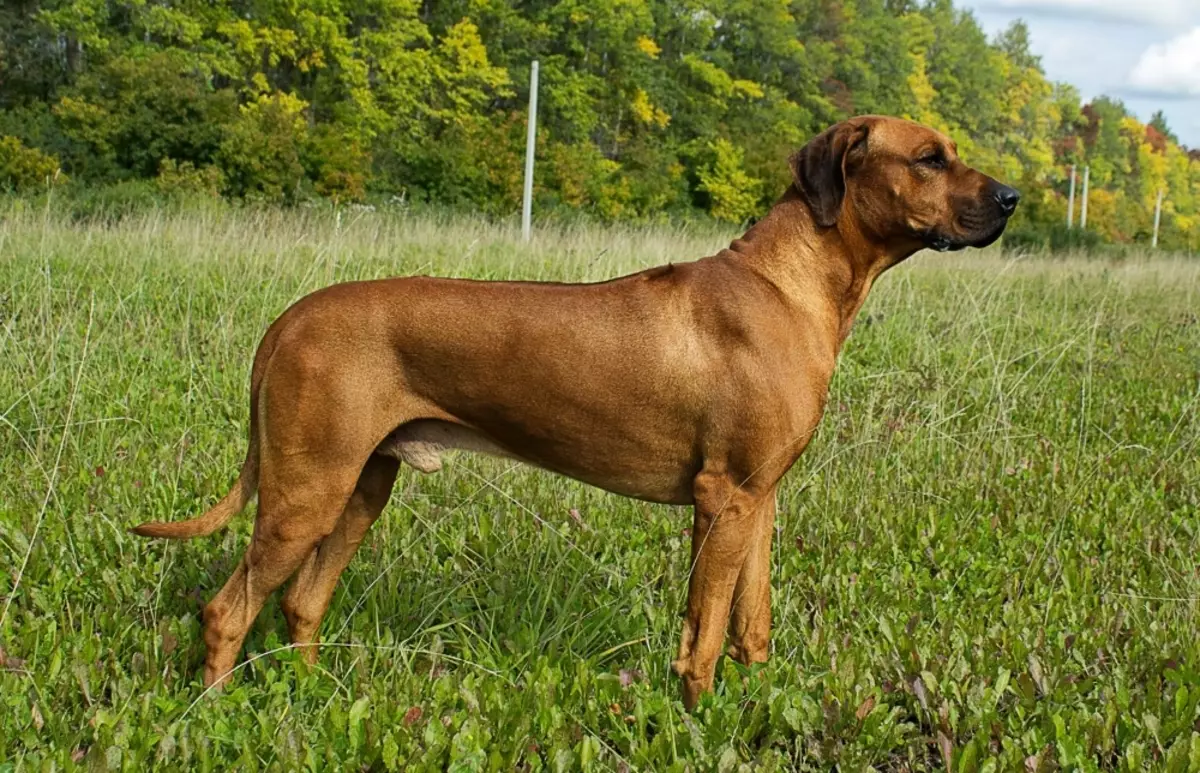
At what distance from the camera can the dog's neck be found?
121 inches

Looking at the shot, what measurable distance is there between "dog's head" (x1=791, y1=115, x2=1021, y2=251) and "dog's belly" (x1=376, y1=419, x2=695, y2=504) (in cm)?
85

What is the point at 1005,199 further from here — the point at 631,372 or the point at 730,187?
the point at 730,187

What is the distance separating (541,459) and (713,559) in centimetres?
57

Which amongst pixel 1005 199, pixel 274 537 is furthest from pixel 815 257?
pixel 274 537

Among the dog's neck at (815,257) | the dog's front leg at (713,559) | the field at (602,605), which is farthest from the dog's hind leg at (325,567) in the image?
the dog's neck at (815,257)

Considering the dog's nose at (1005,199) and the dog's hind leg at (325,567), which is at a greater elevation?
the dog's nose at (1005,199)

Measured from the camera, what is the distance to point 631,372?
9.70ft

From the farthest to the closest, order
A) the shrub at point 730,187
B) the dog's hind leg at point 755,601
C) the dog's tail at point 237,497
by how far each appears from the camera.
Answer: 1. the shrub at point 730,187
2. the dog's hind leg at point 755,601
3. the dog's tail at point 237,497

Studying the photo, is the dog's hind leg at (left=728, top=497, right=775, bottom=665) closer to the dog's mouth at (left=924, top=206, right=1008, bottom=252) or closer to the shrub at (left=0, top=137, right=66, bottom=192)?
the dog's mouth at (left=924, top=206, right=1008, bottom=252)

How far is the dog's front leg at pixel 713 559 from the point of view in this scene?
2.93 metres

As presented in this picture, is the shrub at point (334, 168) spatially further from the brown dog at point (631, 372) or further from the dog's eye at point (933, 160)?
the dog's eye at point (933, 160)

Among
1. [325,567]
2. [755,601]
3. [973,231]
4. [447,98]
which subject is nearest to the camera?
[973,231]

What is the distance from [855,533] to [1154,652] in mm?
1328

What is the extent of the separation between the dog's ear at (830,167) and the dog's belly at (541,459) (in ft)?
2.70
